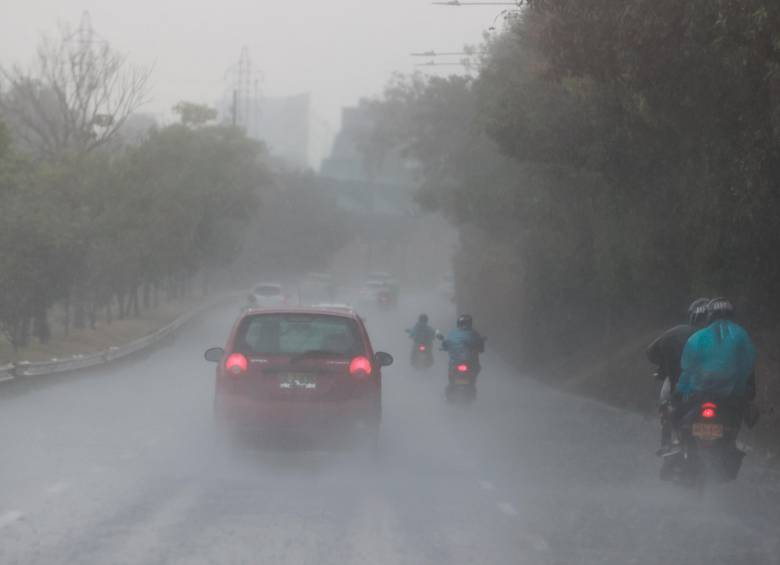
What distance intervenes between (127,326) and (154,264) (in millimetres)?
4164

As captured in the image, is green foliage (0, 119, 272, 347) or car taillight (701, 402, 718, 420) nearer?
car taillight (701, 402, 718, 420)

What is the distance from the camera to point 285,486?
13109mm

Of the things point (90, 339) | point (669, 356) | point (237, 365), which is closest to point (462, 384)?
point (237, 365)

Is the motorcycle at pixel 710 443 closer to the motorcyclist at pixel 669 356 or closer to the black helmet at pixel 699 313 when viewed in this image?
the motorcyclist at pixel 669 356

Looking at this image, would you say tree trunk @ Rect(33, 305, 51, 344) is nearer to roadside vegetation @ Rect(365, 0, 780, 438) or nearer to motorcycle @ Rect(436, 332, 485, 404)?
roadside vegetation @ Rect(365, 0, 780, 438)

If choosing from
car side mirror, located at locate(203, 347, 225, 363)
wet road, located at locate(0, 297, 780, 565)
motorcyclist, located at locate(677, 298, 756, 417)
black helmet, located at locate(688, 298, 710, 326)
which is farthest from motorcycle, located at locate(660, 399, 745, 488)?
car side mirror, located at locate(203, 347, 225, 363)

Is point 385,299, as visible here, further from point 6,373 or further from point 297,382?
point 297,382

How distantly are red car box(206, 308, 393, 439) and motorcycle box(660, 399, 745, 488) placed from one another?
3.91 meters

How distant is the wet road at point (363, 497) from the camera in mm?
9812

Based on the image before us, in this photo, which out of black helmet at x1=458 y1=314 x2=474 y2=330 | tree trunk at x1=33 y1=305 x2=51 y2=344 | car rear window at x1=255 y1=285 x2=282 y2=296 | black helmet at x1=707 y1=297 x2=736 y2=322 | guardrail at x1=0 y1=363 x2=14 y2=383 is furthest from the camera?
car rear window at x1=255 y1=285 x2=282 y2=296

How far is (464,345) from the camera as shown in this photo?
24.0 m

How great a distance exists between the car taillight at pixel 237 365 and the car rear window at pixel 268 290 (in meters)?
52.4

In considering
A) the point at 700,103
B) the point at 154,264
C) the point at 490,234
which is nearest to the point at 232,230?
the point at 154,264

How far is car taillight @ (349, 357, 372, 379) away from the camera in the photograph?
14867 millimetres
